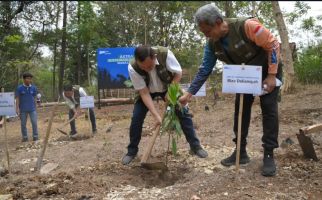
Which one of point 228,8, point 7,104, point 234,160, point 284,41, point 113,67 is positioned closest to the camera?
point 234,160

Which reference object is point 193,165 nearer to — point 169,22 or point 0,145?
point 0,145

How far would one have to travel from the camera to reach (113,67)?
13.0 metres

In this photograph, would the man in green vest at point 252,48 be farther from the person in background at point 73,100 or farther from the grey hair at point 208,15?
the person in background at point 73,100

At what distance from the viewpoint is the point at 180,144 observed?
228 inches

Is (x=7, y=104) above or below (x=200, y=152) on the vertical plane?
above

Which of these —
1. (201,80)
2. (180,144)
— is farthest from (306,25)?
(201,80)

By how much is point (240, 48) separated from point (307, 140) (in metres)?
1.31

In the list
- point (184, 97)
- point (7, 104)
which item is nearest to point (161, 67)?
point (184, 97)

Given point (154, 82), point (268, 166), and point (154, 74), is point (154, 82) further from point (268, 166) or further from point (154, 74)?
point (268, 166)

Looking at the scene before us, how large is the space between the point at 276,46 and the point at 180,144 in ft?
8.14

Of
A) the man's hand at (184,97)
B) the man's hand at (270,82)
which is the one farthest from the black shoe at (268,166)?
the man's hand at (184,97)

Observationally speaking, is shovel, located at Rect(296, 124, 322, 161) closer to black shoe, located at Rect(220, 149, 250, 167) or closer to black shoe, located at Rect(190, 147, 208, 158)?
black shoe, located at Rect(220, 149, 250, 167)

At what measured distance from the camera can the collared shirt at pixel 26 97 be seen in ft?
28.9

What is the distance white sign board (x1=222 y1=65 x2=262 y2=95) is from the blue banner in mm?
9357
